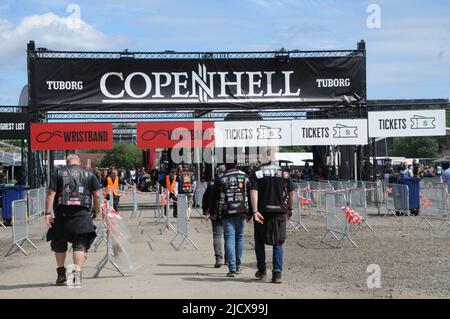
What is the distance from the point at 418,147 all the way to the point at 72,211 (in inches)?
4019

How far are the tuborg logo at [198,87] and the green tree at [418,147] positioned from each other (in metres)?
81.4

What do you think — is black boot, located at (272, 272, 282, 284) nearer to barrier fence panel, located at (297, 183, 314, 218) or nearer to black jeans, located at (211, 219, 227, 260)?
black jeans, located at (211, 219, 227, 260)

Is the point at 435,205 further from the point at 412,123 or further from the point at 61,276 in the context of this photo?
the point at 61,276

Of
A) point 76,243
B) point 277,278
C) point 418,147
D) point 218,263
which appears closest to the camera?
point 76,243

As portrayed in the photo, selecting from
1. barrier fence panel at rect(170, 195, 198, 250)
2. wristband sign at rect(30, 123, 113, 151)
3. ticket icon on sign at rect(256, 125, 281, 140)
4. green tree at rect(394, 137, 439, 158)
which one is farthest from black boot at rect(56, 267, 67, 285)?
green tree at rect(394, 137, 439, 158)

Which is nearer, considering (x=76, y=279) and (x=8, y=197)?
(x=76, y=279)

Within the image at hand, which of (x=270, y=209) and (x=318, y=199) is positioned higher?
(x=270, y=209)

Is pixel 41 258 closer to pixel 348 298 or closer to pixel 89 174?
pixel 89 174

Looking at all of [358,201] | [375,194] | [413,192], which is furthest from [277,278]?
[375,194]

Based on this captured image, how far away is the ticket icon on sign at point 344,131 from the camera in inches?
1059

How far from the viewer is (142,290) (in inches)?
368

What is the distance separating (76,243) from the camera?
31.6ft

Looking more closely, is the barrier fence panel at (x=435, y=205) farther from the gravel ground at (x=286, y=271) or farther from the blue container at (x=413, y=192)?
the blue container at (x=413, y=192)
